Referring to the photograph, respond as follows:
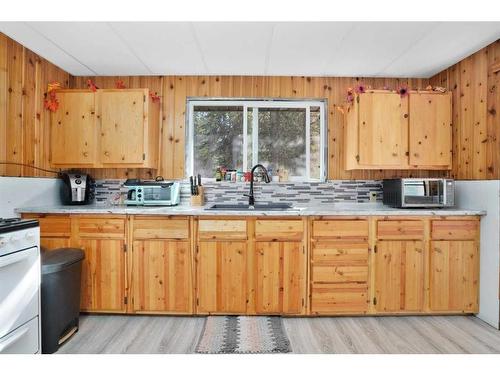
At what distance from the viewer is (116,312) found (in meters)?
2.79

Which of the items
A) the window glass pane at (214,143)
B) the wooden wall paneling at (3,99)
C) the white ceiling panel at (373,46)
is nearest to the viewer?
the white ceiling panel at (373,46)

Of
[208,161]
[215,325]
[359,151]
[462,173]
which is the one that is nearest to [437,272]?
[462,173]

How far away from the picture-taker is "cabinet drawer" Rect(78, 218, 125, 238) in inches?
109

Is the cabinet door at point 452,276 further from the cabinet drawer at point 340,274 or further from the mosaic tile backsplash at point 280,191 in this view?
the mosaic tile backsplash at point 280,191

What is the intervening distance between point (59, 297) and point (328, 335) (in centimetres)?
199

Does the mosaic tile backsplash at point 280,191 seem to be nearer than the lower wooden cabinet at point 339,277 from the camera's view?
No

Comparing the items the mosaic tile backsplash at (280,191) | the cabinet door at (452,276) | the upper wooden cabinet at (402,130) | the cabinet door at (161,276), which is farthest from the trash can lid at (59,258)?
the cabinet door at (452,276)

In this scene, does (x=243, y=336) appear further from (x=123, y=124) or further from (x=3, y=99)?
(x=3, y=99)

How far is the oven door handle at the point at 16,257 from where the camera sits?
1739mm

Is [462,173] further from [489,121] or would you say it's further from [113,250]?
[113,250]

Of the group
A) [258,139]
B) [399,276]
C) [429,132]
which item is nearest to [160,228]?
[258,139]

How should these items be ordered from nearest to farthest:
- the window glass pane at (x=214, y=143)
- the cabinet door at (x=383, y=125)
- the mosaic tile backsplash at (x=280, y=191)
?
the cabinet door at (x=383, y=125)
the mosaic tile backsplash at (x=280, y=191)
the window glass pane at (x=214, y=143)

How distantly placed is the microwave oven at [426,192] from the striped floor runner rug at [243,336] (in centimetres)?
157
